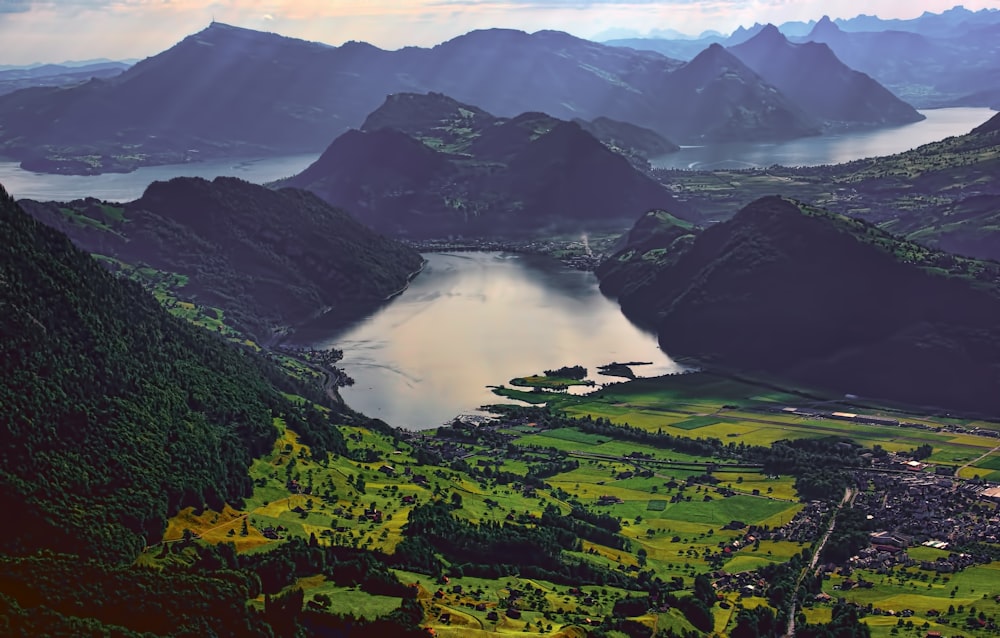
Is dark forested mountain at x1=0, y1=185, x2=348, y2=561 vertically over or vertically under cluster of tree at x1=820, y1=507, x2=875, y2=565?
over

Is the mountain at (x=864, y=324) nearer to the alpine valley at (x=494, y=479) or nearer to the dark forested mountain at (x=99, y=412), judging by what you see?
the alpine valley at (x=494, y=479)

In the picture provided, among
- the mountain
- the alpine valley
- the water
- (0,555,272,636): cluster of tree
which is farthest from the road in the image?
the water

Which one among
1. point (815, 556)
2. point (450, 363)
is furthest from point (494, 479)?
point (450, 363)

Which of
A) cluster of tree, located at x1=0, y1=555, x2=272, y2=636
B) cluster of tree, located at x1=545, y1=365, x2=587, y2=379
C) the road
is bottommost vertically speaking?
the road

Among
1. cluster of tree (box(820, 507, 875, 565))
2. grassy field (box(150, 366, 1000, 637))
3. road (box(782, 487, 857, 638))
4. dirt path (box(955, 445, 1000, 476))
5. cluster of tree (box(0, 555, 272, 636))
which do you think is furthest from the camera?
dirt path (box(955, 445, 1000, 476))

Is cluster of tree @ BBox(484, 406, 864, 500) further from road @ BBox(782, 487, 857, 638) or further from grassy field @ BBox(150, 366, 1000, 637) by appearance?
grassy field @ BBox(150, 366, 1000, 637)

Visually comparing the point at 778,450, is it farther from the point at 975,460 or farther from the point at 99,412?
the point at 99,412

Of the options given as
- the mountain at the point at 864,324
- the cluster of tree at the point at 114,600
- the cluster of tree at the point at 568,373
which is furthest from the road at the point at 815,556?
the cluster of tree at the point at 568,373
